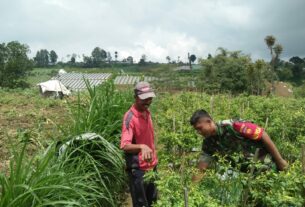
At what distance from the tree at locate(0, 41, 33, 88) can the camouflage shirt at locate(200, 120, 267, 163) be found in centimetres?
3718

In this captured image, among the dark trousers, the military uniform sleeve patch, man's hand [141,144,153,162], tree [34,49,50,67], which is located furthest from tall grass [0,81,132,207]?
tree [34,49,50,67]

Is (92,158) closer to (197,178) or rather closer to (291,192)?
(197,178)

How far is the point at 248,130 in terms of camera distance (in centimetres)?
374

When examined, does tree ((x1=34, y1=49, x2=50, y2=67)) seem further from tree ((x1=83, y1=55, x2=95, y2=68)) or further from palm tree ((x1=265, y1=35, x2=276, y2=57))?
palm tree ((x1=265, y1=35, x2=276, y2=57))

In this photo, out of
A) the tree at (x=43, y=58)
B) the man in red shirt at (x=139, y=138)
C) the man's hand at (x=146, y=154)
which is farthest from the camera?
the tree at (x=43, y=58)

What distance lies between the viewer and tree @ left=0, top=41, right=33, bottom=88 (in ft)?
129

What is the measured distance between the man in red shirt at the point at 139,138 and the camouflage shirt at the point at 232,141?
0.55 metres

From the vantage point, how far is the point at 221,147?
391 centimetres

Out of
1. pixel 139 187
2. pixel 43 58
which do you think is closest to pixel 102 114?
pixel 139 187

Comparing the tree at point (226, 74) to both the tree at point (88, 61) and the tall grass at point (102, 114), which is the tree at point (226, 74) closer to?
the tall grass at point (102, 114)

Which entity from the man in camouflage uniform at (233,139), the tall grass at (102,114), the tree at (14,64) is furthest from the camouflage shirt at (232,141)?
the tree at (14,64)

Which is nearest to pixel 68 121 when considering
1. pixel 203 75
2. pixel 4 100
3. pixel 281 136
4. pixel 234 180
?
pixel 234 180

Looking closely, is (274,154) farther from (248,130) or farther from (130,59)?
(130,59)

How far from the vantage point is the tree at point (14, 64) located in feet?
129
